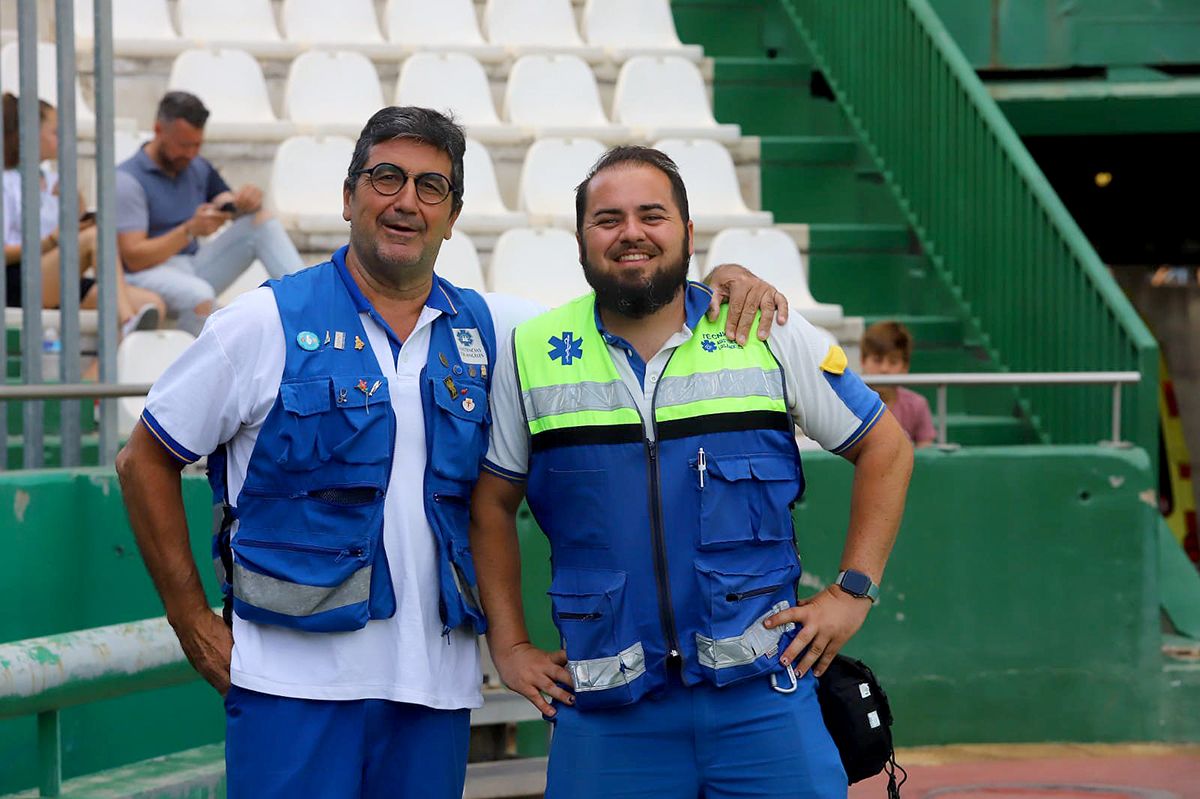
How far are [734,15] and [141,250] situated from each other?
5084 millimetres

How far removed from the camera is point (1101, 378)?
6.61 metres

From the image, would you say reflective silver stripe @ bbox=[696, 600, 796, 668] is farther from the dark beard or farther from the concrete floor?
the concrete floor

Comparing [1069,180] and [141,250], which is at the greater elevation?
[1069,180]

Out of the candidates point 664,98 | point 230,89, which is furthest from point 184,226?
point 664,98

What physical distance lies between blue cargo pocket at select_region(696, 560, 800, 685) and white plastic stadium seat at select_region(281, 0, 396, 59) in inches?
289

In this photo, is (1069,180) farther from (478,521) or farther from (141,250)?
(478,521)

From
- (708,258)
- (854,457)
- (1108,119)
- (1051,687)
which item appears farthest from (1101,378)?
(1108,119)

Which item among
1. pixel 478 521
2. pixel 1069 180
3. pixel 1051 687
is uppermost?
pixel 1069 180

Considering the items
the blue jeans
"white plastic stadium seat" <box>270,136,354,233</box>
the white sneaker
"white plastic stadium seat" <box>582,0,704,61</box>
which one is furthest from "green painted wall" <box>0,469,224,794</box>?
"white plastic stadium seat" <box>582,0,704,61</box>

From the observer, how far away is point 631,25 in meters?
10.7

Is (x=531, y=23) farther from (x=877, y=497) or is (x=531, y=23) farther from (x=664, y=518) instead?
(x=664, y=518)

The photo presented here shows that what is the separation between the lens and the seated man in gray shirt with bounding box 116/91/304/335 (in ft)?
24.1

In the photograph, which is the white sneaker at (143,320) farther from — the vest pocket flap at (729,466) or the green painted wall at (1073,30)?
the green painted wall at (1073,30)

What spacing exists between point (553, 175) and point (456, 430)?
224 inches
